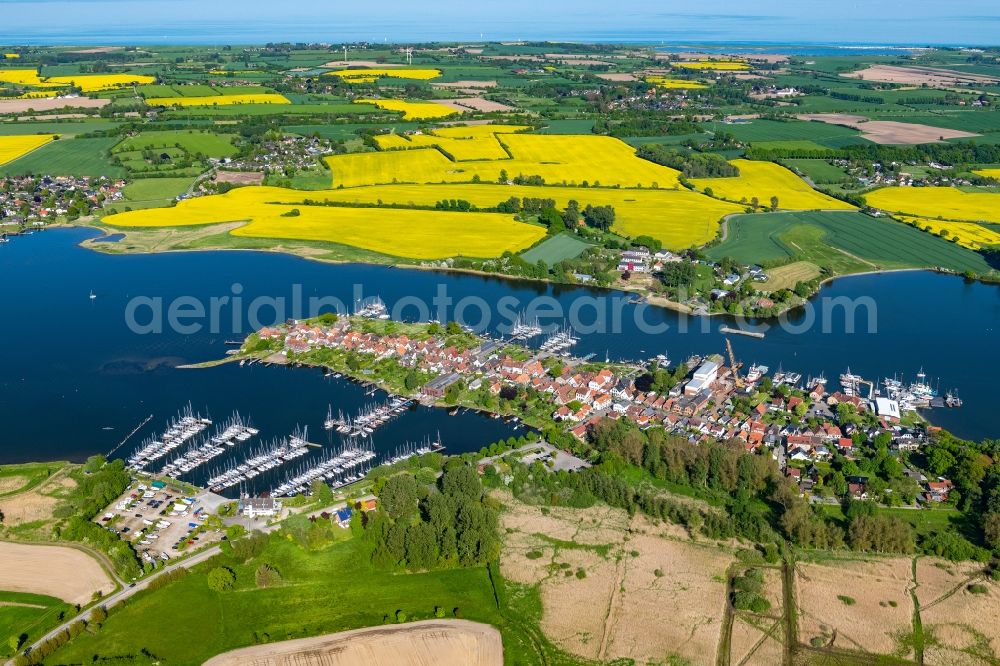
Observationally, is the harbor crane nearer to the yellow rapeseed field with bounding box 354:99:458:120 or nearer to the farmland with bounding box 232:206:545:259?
the farmland with bounding box 232:206:545:259

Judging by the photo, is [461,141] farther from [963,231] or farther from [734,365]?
[734,365]

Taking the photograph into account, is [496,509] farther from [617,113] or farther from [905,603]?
[617,113]

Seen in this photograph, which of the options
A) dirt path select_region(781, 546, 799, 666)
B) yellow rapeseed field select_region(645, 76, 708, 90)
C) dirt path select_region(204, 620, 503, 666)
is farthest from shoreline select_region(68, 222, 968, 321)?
yellow rapeseed field select_region(645, 76, 708, 90)

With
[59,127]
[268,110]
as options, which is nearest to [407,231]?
[268,110]

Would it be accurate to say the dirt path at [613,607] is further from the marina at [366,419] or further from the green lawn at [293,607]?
the marina at [366,419]

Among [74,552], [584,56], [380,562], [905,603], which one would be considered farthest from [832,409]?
[584,56]

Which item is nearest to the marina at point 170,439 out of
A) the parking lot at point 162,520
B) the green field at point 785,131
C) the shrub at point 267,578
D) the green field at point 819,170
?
the parking lot at point 162,520
